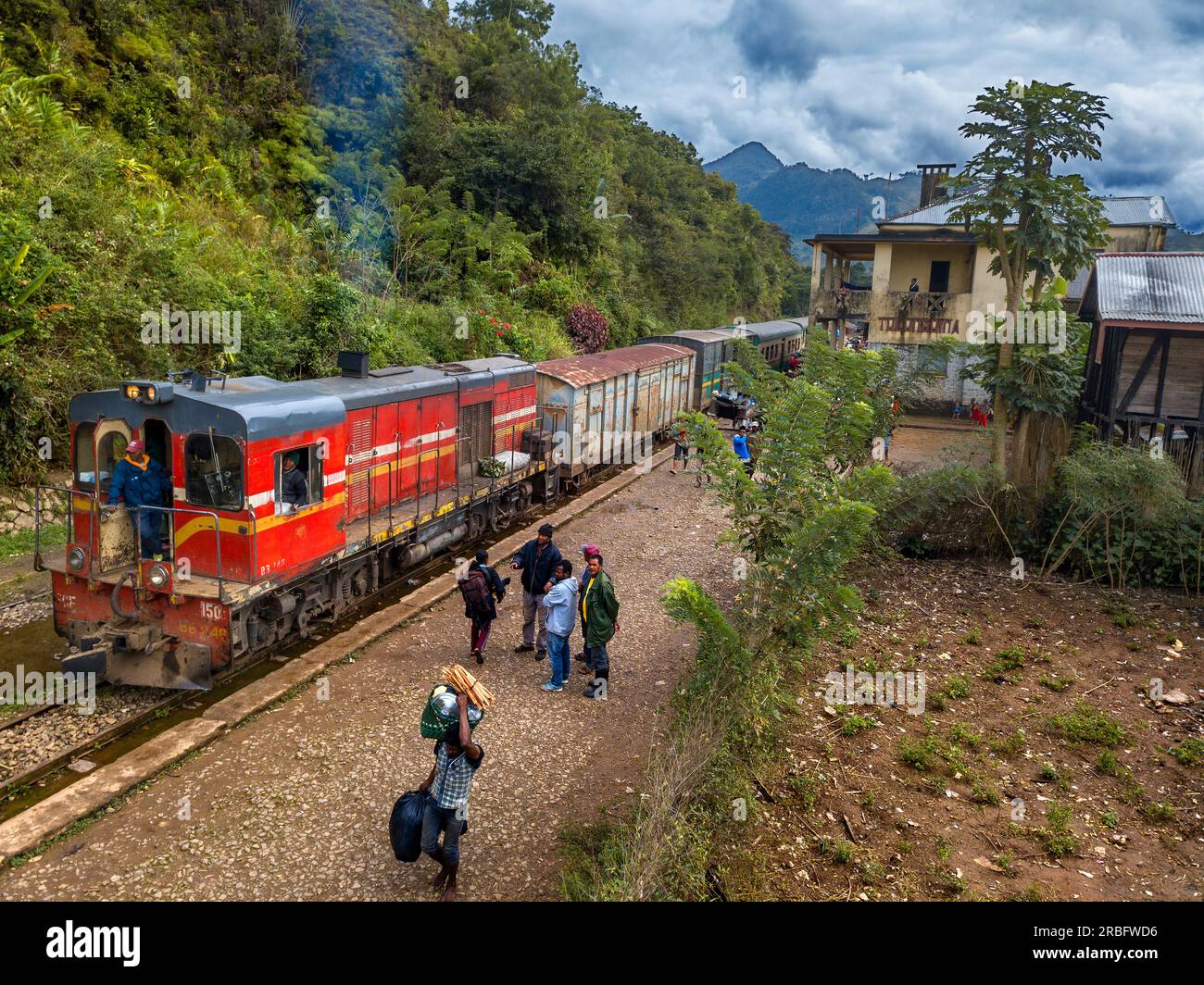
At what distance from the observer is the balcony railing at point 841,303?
29.4 meters

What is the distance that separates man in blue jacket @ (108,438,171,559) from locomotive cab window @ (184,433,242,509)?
398 mm

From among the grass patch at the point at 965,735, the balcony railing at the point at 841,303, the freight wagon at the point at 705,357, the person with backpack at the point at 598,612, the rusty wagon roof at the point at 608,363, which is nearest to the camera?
the grass patch at the point at 965,735

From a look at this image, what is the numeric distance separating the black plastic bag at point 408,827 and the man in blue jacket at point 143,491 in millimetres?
5325

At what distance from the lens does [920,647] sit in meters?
12.6

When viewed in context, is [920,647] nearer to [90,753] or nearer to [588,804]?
[588,804]

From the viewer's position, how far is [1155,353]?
17.6 metres

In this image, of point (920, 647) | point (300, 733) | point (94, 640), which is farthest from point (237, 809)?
point (920, 647)

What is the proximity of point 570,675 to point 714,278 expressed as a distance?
155 ft

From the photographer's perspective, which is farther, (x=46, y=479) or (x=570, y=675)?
(x=46, y=479)

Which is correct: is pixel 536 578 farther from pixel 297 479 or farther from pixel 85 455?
pixel 85 455

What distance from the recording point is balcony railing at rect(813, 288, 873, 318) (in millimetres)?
29438

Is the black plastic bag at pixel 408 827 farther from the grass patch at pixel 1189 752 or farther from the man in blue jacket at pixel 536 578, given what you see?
the grass patch at pixel 1189 752

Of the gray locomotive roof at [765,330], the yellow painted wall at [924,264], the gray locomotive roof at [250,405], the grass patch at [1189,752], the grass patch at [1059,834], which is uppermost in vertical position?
the yellow painted wall at [924,264]

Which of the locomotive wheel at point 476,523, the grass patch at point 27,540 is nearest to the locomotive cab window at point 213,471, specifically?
Result: the grass patch at point 27,540
